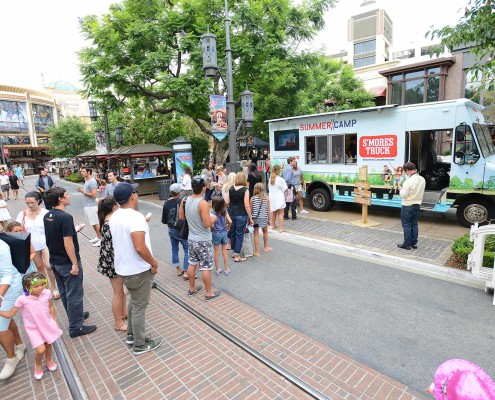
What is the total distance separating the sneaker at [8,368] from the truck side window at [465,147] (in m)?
9.05

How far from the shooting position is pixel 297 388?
2918 millimetres

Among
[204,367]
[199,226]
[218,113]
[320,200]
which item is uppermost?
[218,113]

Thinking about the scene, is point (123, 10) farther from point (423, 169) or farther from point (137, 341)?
point (137, 341)

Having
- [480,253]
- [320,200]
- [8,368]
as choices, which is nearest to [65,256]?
[8,368]

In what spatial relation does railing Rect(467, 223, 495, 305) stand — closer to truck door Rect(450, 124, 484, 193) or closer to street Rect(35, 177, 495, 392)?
street Rect(35, 177, 495, 392)

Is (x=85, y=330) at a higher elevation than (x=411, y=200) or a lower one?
lower

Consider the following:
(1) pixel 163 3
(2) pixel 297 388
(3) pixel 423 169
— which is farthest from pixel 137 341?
(1) pixel 163 3

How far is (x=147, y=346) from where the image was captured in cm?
353

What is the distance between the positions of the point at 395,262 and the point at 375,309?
1.87m

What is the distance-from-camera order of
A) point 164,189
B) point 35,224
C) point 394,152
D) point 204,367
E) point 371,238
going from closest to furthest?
point 204,367
point 35,224
point 371,238
point 394,152
point 164,189

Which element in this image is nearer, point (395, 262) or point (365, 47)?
point (395, 262)

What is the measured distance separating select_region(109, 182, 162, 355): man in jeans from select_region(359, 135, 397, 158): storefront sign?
739 cm

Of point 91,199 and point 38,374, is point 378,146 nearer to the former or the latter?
point 91,199

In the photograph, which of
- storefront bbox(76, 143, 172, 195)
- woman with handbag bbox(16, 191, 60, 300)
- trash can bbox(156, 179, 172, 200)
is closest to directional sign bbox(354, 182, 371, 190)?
woman with handbag bbox(16, 191, 60, 300)
